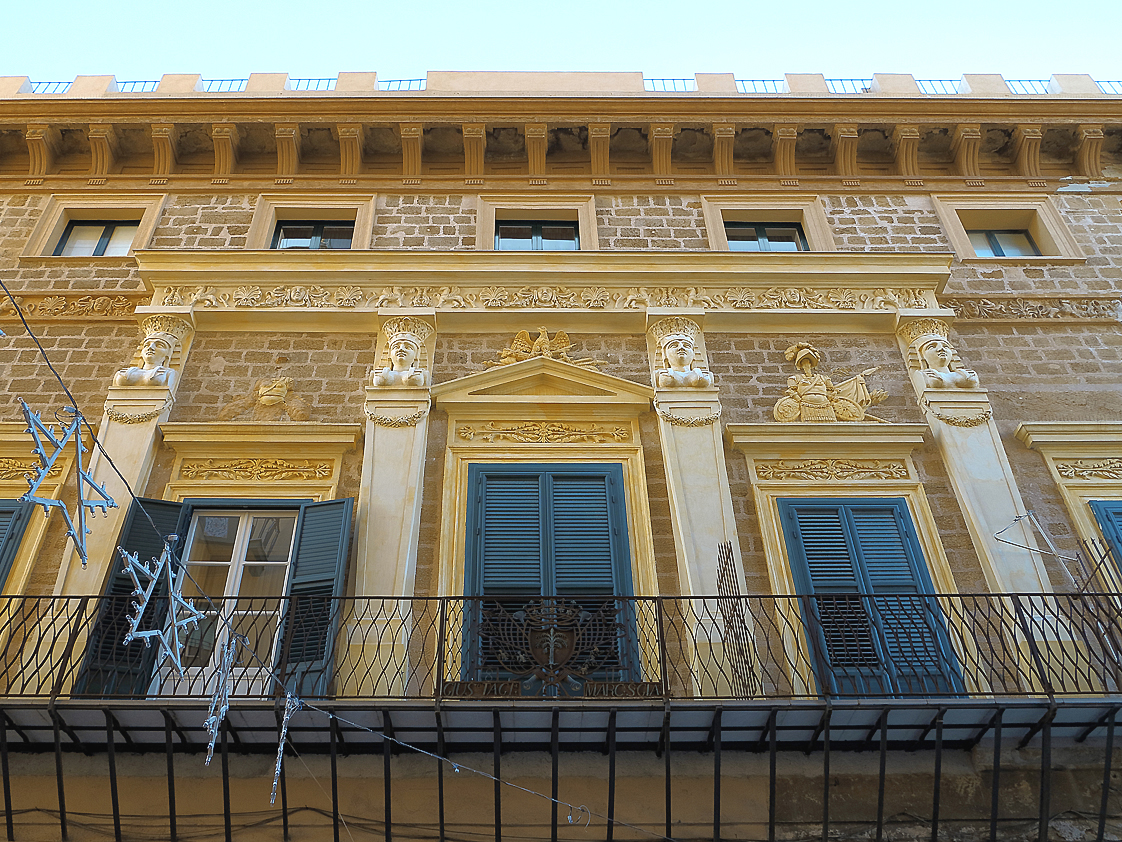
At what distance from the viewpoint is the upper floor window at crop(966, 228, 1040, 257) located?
12719 mm

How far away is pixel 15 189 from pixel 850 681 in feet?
37.9

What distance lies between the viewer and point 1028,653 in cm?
842

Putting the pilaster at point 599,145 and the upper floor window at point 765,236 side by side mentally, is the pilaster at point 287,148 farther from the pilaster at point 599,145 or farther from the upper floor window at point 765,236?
the upper floor window at point 765,236

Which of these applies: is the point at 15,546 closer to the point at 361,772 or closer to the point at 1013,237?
the point at 361,772

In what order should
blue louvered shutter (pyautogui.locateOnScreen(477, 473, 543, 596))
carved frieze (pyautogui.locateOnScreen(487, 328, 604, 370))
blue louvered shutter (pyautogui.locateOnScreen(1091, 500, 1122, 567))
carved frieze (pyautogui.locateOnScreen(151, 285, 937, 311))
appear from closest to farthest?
blue louvered shutter (pyautogui.locateOnScreen(477, 473, 543, 596)) < blue louvered shutter (pyautogui.locateOnScreen(1091, 500, 1122, 567)) < carved frieze (pyautogui.locateOnScreen(487, 328, 604, 370)) < carved frieze (pyautogui.locateOnScreen(151, 285, 937, 311))

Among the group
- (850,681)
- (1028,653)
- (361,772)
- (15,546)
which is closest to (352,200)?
(15,546)

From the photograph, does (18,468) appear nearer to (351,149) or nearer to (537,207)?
(351,149)

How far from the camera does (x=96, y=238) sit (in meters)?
12.5

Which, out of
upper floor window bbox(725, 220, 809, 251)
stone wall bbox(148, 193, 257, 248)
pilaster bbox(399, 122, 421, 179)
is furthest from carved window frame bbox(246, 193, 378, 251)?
upper floor window bbox(725, 220, 809, 251)

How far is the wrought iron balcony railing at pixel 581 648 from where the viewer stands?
7.71 metres

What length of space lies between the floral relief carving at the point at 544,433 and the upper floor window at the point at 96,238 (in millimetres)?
5319

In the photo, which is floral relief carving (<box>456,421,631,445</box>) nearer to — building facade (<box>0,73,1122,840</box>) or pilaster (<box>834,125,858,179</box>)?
building facade (<box>0,73,1122,840</box>)

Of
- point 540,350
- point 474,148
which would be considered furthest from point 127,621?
point 474,148

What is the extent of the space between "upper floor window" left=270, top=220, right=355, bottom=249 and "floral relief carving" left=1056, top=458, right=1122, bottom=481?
328 inches
